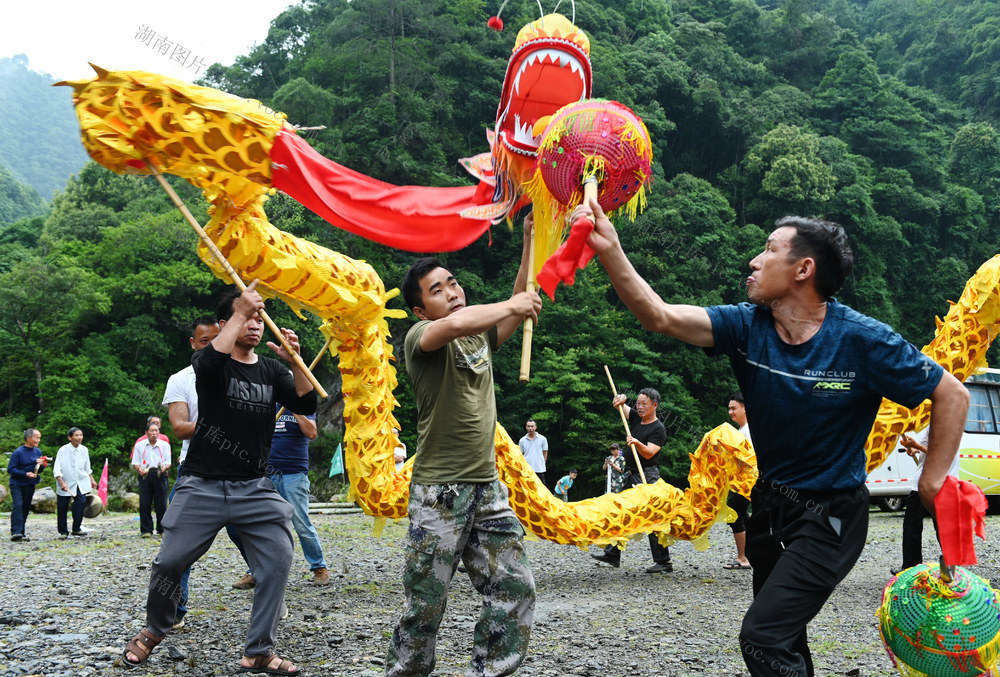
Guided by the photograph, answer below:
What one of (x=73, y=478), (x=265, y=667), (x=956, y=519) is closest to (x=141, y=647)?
(x=265, y=667)

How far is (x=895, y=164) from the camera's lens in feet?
128

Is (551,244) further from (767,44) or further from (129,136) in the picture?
(767,44)

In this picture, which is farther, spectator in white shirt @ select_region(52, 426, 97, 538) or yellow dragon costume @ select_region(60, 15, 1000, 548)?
spectator in white shirt @ select_region(52, 426, 97, 538)

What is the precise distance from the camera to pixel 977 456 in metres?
12.9

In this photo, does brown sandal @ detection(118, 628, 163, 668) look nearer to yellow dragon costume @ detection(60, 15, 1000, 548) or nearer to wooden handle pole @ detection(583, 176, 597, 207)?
yellow dragon costume @ detection(60, 15, 1000, 548)

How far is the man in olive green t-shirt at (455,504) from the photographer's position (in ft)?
9.33

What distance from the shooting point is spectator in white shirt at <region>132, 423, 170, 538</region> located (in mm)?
9680

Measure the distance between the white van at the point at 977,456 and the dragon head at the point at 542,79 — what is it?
10.8 metres

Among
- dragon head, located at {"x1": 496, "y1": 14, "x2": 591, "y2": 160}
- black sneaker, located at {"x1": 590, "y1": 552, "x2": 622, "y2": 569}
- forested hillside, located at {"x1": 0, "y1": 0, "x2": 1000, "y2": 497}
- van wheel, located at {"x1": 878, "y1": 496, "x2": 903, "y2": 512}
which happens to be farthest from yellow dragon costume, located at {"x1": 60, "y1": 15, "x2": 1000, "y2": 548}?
forested hillside, located at {"x1": 0, "y1": 0, "x2": 1000, "y2": 497}

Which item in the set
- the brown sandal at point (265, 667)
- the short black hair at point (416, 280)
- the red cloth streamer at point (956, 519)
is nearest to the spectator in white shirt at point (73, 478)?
the brown sandal at point (265, 667)

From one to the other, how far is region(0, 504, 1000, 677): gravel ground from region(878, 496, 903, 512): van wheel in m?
6.25

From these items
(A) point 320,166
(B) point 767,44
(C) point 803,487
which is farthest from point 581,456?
(B) point 767,44

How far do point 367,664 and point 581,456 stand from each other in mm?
19478

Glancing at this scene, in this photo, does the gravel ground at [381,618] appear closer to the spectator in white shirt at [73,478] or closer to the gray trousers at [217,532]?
the gray trousers at [217,532]
